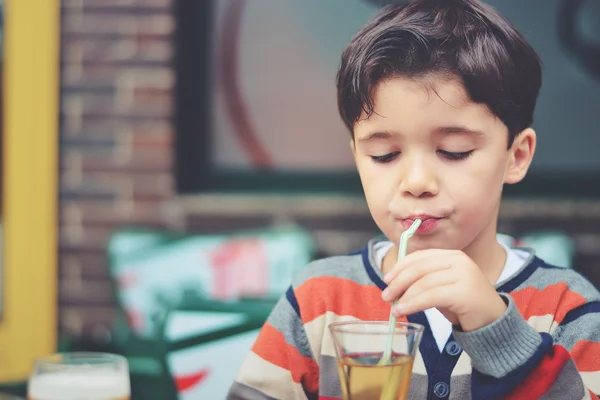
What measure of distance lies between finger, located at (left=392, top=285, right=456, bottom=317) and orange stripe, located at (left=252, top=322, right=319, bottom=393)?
1.34 feet

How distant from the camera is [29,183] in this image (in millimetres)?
3258

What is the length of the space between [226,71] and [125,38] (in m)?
0.42

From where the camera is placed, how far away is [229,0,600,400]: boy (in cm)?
116

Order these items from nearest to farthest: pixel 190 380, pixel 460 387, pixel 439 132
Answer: pixel 439 132
pixel 460 387
pixel 190 380

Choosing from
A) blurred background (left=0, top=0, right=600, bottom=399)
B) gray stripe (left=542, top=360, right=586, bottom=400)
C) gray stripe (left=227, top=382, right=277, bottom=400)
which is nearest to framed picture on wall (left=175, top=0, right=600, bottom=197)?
blurred background (left=0, top=0, right=600, bottom=399)

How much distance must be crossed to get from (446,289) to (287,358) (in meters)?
0.45

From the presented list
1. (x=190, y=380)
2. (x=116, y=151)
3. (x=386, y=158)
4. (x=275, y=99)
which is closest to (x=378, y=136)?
(x=386, y=158)

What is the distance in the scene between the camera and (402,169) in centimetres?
131

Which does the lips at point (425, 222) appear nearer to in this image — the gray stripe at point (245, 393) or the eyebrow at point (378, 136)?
the eyebrow at point (378, 136)

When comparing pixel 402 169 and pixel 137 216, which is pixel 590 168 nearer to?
pixel 137 216

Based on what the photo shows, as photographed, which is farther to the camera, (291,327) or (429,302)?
(291,327)

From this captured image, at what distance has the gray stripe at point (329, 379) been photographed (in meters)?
1.46

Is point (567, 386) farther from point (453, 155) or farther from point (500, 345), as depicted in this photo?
point (453, 155)

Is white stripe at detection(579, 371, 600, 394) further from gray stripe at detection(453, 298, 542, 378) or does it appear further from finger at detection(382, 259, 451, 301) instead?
finger at detection(382, 259, 451, 301)
